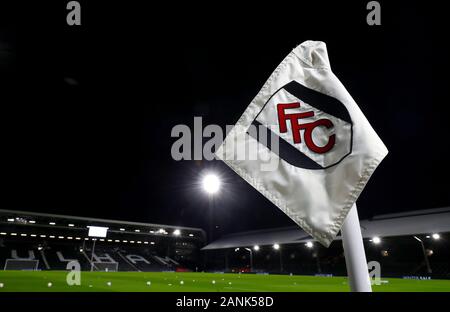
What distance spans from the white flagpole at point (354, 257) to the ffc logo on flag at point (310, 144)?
0.19 ft

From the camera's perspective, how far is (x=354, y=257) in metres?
1.06

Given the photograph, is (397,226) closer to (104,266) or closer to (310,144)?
(310,144)

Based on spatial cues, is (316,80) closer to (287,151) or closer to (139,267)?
(287,151)

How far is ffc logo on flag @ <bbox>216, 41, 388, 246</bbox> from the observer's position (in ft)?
3.60

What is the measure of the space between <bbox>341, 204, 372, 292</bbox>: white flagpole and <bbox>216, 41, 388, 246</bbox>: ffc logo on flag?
0.06 metres

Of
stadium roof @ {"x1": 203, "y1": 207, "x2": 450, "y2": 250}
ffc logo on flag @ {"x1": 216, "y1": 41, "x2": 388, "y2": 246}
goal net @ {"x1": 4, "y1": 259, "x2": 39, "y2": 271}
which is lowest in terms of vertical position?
ffc logo on flag @ {"x1": 216, "y1": 41, "x2": 388, "y2": 246}

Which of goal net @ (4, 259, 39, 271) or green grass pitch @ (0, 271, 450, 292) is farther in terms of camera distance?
goal net @ (4, 259, 39, 271)

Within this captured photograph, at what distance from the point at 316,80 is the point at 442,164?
22.7m

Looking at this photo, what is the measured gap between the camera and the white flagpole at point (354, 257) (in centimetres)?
104

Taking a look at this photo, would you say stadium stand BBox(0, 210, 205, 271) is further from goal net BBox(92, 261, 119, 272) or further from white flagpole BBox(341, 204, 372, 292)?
white flagpole BBox(341, 204, 372, 292)

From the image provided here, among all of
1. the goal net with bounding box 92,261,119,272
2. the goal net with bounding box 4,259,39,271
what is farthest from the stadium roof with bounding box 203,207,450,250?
the goal net with bounding box 4,259,39,271

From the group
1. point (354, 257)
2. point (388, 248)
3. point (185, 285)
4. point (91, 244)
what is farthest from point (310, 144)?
point (91, 244)

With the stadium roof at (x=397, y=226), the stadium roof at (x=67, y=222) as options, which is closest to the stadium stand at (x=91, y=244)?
the stadium roof at (x=67, y=222)

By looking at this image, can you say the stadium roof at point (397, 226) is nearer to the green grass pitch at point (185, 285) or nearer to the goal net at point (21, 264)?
the green grass pitch at point (185, 285)
